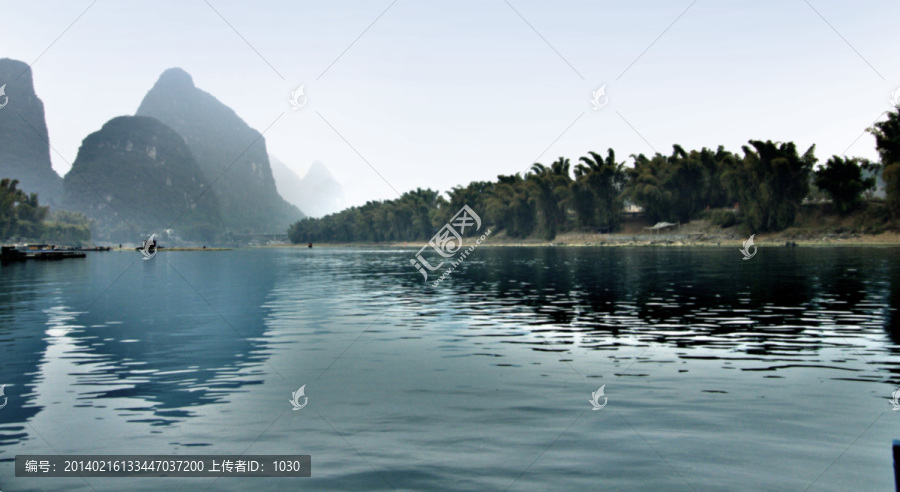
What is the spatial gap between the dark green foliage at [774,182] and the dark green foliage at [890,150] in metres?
11.1

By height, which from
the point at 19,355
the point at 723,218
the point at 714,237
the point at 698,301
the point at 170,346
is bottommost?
the point at 698,301

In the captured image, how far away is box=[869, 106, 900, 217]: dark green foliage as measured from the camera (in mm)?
109000

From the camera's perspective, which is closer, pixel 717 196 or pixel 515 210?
pixel 717 196

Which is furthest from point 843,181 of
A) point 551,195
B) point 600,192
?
point 551,195

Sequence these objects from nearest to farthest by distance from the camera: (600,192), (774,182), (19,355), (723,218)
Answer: (19,355) < (774,182) < (723,218) < (600,192)

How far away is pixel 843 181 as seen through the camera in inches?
4700

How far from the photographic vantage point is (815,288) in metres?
36.7

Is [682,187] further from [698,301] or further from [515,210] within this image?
[698,301]

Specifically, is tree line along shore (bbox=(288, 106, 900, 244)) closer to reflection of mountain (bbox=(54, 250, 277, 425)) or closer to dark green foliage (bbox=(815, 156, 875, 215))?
dark green foliage (bbox=(815, 156, 875, 215))

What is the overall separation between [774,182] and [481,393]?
127 m

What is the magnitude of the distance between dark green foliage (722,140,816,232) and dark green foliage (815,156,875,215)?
3647 mm

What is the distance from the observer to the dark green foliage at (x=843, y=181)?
391 ft

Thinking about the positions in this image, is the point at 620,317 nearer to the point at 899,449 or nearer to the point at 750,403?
the point at 750,403

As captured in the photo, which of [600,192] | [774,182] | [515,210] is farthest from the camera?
[515,210]
